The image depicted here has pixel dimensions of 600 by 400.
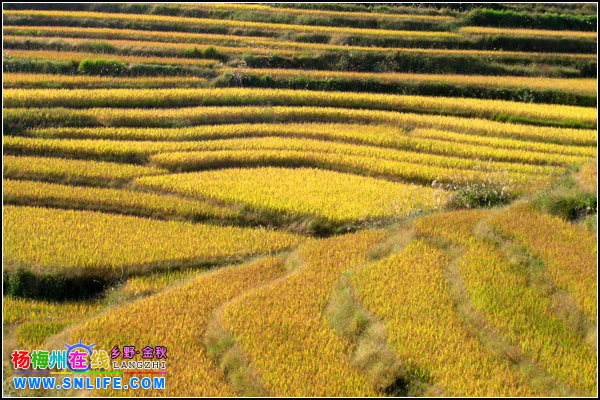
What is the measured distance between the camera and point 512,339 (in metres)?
6.23

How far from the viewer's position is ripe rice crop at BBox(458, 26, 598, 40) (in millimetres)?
22163

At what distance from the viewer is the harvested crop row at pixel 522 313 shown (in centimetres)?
588

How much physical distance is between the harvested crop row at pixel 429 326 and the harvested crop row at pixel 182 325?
1493mm

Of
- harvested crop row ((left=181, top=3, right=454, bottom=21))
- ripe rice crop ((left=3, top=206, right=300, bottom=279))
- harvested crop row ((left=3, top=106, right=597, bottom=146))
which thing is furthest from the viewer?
harvested crop row ((left=181, top=3, right=454, bottom=21))

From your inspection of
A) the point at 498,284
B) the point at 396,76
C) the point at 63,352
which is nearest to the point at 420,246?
the point at 498,284

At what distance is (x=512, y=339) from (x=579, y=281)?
5.59 ft

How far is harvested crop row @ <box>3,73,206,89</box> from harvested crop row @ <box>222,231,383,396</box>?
10088 millimetres

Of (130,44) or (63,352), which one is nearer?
(63,352)

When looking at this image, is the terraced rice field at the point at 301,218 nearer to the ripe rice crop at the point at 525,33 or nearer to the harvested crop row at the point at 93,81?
the harvested crop row at the point at 93,81

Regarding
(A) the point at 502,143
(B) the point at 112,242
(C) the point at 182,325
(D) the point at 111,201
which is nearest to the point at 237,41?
(A) the point at 502,143

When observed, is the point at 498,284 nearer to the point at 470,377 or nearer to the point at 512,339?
the point at 512,339

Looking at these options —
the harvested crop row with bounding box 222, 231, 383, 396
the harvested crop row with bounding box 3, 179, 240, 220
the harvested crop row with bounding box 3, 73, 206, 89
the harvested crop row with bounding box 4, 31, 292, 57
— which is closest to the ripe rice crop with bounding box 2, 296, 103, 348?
the harvested crop row with bounding box 222, 231, 383, 396

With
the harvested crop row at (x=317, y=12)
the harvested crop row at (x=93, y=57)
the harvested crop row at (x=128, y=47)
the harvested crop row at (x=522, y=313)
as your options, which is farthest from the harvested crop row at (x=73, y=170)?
the harvested crop row at (x=317, y=12)

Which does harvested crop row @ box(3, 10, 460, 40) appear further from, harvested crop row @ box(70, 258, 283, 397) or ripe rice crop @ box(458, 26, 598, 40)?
harvested crop row @ box(70, 258, 283, 397)
